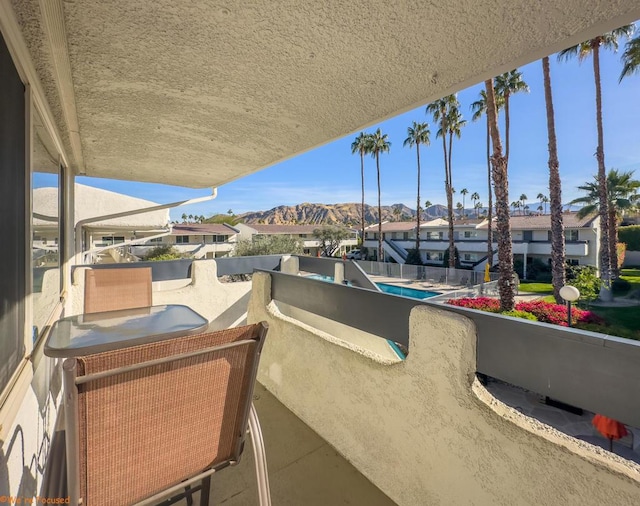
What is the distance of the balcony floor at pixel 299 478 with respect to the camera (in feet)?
5.78

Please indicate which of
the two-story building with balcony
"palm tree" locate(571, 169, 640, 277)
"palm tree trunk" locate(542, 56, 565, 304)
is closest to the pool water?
"palm tree trunk" locate(542, 56, 565, 304)

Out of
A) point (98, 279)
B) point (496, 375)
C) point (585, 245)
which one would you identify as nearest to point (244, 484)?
point (496, 375)

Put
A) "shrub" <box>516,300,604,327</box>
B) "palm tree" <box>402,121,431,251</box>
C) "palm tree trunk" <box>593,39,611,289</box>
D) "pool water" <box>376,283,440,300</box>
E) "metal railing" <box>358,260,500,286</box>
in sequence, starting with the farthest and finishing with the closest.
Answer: "palm tree" <box>402,121,431,251</box> → "metal railing" <box>358,260,500,286</box> → "pool water" <box>376,283,440,300</box> → "palm tree trunk" <box>593,39,611,289</box> → "shrub" <box>516,300,604,327</box>

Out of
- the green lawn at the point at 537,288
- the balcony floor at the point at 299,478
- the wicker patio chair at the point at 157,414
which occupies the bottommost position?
the green lawn at the point at 537,288

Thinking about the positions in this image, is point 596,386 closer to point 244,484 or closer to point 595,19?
point 595,19

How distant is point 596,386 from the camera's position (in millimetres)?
1022

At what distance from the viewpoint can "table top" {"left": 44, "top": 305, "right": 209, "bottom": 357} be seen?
5.78 feet

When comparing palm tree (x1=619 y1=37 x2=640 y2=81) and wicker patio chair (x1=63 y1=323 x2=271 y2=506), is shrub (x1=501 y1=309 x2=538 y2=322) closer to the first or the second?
wicker patio chair (x1=63 y1=323 x2=271 y2=506)

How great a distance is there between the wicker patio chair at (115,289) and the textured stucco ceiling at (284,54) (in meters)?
1.28

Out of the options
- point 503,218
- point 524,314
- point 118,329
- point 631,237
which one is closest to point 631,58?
point 503,218

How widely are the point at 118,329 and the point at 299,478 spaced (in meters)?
1.58

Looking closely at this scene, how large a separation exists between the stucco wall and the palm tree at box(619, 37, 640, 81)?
20615 mm

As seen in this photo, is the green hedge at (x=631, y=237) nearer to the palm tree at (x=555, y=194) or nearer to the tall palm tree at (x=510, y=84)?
the tall palm tree at (x=510, y=84)

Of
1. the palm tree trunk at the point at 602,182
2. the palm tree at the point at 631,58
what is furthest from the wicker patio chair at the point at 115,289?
the palm tree at the point at 631,58
